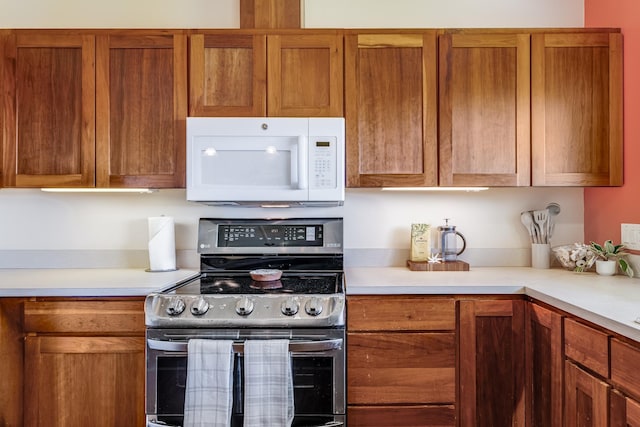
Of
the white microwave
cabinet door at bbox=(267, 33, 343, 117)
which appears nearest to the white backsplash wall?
the white microwave

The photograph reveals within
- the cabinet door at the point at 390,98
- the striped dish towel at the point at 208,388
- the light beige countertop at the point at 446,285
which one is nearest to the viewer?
the light beige countertop at the point at 446,285

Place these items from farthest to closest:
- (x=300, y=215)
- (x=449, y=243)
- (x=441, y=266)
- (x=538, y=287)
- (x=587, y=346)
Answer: (x=300, y=215) < (x=449, y=243) < (x=441, y=266) < (x=538, y=287) < (x=587, y=346)

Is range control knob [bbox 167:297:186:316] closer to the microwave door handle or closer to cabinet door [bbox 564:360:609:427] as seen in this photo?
the microwave door handle

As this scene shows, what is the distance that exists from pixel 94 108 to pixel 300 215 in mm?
1143

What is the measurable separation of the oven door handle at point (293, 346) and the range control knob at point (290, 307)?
11 cm

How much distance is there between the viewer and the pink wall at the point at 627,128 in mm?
1872

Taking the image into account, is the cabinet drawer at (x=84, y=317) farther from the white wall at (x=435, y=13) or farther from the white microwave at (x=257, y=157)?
the white wall at (x=435, y=13)

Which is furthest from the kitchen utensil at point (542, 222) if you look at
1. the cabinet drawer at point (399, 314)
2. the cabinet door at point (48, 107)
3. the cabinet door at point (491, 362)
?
the cabinet door at point (48, 107)

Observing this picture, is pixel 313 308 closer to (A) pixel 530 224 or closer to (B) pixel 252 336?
(B) pixel 252 336

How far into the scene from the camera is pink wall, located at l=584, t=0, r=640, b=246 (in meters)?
1.87

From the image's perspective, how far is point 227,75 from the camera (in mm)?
1949

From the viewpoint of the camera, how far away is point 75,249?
2271 mm

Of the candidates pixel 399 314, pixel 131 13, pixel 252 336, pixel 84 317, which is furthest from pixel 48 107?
pixel 399 314

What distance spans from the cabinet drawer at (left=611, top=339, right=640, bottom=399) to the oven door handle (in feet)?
2.89
